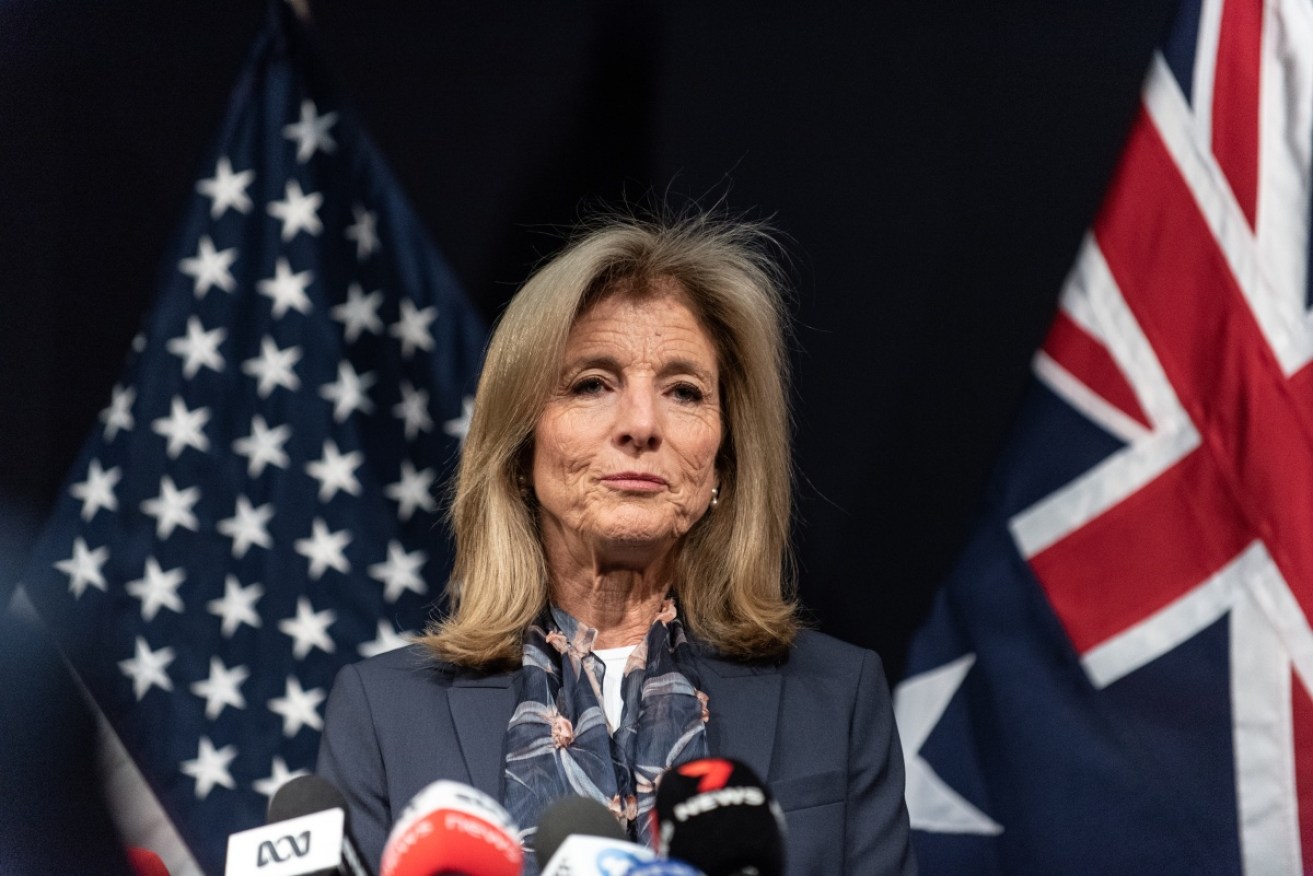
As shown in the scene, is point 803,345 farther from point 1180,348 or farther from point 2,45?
point 2,45

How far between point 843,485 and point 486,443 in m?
1.26

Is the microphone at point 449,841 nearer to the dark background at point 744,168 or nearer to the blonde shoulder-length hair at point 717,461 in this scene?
the blonde shoulder-length hair at point 717,461

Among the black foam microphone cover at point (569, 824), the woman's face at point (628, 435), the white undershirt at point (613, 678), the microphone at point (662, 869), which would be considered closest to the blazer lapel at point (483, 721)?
the white undershirt at point (613, 678)

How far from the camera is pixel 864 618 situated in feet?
11.2

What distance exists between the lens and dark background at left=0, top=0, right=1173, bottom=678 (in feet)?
10.9

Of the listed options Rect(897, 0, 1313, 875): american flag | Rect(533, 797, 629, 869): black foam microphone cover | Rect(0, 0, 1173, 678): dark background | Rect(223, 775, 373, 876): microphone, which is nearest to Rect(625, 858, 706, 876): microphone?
Rect(533, 797, 629, 869): black foam microphone cover

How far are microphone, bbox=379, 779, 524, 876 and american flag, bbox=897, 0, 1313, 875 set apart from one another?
76.4 inches

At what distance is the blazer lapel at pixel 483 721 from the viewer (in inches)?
83.3

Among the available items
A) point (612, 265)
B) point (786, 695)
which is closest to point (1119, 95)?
point (612, 265)

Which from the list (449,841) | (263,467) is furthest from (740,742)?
(263,467)

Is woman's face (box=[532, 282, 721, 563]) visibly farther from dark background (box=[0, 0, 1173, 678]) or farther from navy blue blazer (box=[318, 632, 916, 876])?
dark background (box=[0, 0, 1173, 678])

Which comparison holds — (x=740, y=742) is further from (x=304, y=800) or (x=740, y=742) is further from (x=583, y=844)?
(x=583, y=844)

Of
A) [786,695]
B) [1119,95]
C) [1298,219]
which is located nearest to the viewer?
[786,695]

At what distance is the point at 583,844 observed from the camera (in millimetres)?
1238
